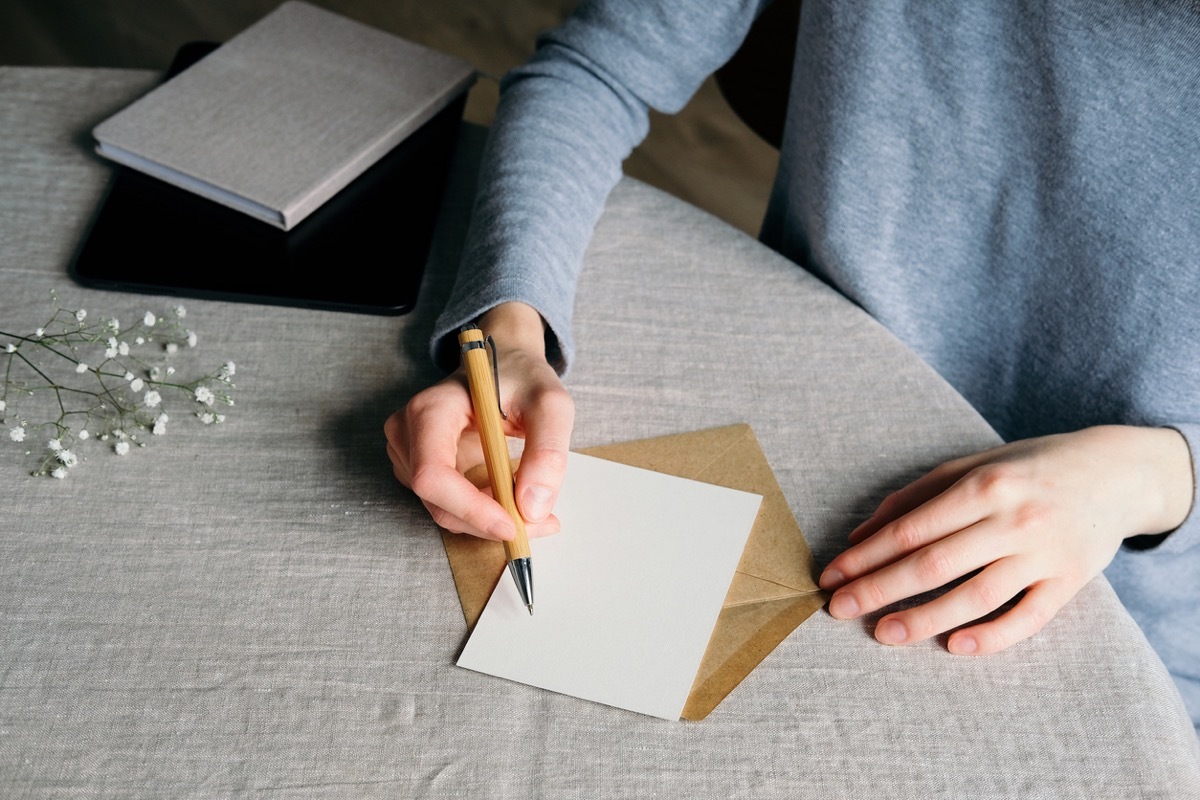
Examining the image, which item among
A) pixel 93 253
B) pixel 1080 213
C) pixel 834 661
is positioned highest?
pixel 1080 213

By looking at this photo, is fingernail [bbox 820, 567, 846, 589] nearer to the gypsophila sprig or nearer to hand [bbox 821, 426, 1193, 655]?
hand [bbox 821, 426, 1193, 655]

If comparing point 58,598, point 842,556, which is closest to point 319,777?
point 58,598

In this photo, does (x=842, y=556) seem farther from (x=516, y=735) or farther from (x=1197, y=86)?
(x=1197, y=86)

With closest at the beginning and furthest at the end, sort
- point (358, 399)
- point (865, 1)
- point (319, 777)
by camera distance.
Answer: point (319, 777) → point (358, 399) → point (865, 1)

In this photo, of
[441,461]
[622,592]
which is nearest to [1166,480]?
[622,592]

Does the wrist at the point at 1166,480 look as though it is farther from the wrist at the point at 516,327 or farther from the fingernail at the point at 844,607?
the wrist at the point at 516,327

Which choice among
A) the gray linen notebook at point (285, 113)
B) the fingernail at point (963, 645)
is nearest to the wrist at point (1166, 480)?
the fingernail at point (963, 645)

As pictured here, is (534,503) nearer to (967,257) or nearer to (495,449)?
(495,449)

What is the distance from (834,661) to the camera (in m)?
0.58

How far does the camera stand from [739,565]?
0.64 m

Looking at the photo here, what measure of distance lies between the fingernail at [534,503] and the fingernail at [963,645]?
0.27m

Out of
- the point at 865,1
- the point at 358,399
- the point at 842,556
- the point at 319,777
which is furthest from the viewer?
the point at 865,1

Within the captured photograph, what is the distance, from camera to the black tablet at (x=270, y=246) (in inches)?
31.2

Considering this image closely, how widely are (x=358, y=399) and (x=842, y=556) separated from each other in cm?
37
